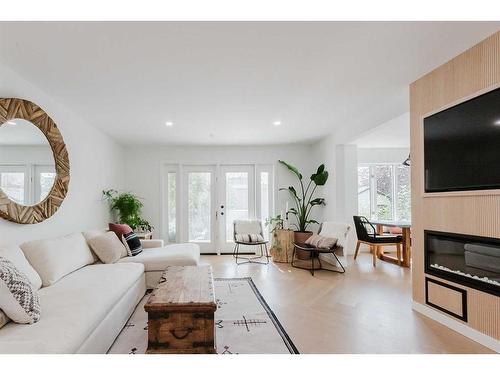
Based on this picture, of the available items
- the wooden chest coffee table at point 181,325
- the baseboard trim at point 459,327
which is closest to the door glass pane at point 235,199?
the baseboard trim at point 459,327

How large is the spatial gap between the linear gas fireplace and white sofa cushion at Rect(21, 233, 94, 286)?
11.1 ft

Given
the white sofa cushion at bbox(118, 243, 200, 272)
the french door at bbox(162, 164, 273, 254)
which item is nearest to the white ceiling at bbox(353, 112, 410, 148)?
the french door at bbox(162, 164, 273, 254)

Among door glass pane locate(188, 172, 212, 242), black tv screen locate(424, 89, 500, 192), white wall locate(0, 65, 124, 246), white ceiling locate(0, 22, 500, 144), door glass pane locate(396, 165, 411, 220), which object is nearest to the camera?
white ceiling locate(0, 22, 500, 144)

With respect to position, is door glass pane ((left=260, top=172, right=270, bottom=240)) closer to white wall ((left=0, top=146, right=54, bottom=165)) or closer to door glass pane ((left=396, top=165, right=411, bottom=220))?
door glass pane ((left=396, top=165, right=411, bottom=220))

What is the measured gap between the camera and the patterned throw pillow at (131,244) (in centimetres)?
372

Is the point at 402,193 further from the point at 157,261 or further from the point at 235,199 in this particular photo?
the point at 157,261

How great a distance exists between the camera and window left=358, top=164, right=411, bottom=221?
6.62 m

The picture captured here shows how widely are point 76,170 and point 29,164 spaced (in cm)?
97

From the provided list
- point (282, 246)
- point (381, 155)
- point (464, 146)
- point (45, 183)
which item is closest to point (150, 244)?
point (45, 183)

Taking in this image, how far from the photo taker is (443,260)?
2600 mm

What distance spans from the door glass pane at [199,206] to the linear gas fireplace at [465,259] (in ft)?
14.0

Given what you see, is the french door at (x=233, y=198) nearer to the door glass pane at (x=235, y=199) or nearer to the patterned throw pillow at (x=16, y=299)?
the door glass pane at (x=235, y=199)

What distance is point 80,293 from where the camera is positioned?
2.19 metres
